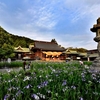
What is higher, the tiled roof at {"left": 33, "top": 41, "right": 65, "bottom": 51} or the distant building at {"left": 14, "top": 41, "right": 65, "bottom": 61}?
the tiled roof at {"left": 33, "top": 41, "right": 65, "bottom": 51}

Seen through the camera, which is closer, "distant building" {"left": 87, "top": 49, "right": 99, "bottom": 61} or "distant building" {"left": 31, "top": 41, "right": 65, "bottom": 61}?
"distant building" {"left": 31, "top": 41, "right": 65, "bottom": 61}

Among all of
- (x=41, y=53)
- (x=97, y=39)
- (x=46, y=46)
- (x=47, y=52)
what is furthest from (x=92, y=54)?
(x=97, y=39)

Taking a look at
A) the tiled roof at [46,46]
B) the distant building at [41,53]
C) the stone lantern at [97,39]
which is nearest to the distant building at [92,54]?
the distant building at [41,53]

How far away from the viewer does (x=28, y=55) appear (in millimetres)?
53469

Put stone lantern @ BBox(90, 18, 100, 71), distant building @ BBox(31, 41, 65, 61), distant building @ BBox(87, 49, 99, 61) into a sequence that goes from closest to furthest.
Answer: stone lantern @ BBox(90, 18, 100, 71) < distant building @ BBox(31, 41, 65, 61) < distant building @ BBox(87, 49, 99, 61)

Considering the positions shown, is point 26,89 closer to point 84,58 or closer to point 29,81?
point 29,81

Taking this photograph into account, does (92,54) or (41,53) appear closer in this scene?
(41,53)

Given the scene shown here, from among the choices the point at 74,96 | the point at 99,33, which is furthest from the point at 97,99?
the point at 99,33

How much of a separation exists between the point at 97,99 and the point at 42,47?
51.5 m

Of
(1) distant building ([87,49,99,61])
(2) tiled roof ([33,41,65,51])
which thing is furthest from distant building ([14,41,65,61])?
(1) distant building ([87,49,99,61])

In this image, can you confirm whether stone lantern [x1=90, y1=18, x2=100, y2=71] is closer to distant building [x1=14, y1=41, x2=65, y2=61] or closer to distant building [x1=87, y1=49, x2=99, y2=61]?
distant building [x1=14, y1=41, x2=65, y2=61]

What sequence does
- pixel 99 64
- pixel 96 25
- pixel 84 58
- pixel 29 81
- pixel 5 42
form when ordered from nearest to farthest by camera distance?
pixel 29 81
pixel 99 64
pixel 96 25
pixel 5 42
pixel 84 58

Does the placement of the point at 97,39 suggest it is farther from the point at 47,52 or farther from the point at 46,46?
the point at 46,46

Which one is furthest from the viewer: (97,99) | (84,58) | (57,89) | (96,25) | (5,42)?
(84,58)
